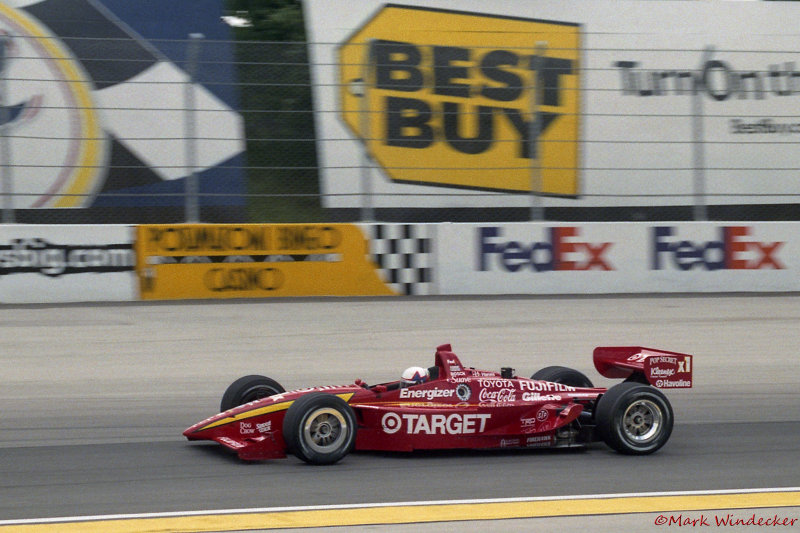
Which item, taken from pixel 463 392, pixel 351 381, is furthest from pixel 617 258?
pixel 463 392

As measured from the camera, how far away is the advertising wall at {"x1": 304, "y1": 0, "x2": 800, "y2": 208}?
482 inches

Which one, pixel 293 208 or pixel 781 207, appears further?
pixel 781 207

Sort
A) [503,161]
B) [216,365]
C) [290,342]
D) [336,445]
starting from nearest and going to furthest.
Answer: [336,445] → [216,365] → [290,342] → [503,161]

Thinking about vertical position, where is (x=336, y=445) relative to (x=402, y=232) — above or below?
below

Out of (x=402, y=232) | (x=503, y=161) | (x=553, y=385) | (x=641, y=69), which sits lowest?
(x=553, y=385)

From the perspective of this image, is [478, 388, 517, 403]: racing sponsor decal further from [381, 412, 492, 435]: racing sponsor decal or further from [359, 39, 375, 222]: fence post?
[359, 39, 375, 222]: fence post

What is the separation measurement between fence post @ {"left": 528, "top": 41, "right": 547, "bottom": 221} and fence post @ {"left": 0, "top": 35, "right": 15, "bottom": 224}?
18.8 ft

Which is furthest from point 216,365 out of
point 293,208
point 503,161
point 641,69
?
point 641,69

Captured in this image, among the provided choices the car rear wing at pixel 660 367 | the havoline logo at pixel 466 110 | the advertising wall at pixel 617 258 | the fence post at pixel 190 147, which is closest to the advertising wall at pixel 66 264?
the fence post at pixel 190 147

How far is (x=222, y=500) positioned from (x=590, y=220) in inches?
332

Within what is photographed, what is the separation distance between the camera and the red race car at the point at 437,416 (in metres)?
6.25

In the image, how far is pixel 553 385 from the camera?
691 cm

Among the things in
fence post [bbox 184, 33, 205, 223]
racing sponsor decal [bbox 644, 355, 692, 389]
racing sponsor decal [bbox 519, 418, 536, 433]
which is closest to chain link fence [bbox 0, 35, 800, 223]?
fence post [bbox 184, 33, 205, 223]

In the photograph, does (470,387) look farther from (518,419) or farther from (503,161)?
(503,161)
